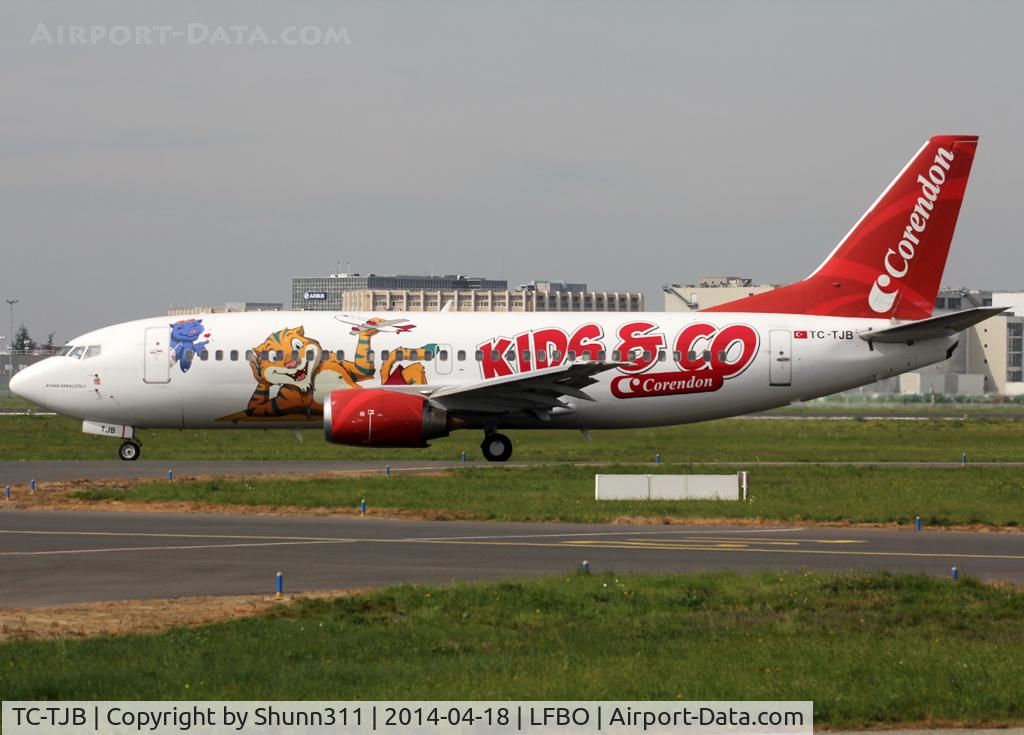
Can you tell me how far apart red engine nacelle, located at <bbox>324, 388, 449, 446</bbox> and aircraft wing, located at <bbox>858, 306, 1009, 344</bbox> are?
44.9 ft

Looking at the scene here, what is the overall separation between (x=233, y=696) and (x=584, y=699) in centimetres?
317

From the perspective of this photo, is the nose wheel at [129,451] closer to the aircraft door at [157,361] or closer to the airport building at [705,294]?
the aircraft door at [157,361]

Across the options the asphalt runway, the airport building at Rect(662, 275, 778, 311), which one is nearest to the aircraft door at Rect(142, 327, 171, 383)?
the asphalt runway

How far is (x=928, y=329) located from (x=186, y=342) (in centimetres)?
2234

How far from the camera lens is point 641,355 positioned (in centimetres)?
4288

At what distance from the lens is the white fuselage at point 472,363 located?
4275 cm

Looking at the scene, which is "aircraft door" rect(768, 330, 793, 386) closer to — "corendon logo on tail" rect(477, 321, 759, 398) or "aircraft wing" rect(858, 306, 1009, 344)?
"corendon logo on tail" rect(477, 321, 759, 398)

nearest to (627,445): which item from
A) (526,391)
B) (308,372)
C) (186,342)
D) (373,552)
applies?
(526,391)

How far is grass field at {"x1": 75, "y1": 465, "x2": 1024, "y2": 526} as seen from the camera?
100ft

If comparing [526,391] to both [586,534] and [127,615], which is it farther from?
[127,615]

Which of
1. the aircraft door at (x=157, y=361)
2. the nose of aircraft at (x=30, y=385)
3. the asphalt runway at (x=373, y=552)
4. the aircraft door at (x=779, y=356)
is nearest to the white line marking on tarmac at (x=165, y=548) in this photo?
the asphalt runway at (x=373, y=552)

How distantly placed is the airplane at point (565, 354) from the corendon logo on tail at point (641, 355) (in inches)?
1.7

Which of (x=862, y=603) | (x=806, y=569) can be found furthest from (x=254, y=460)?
(x=862, y=603)

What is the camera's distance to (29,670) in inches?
547
